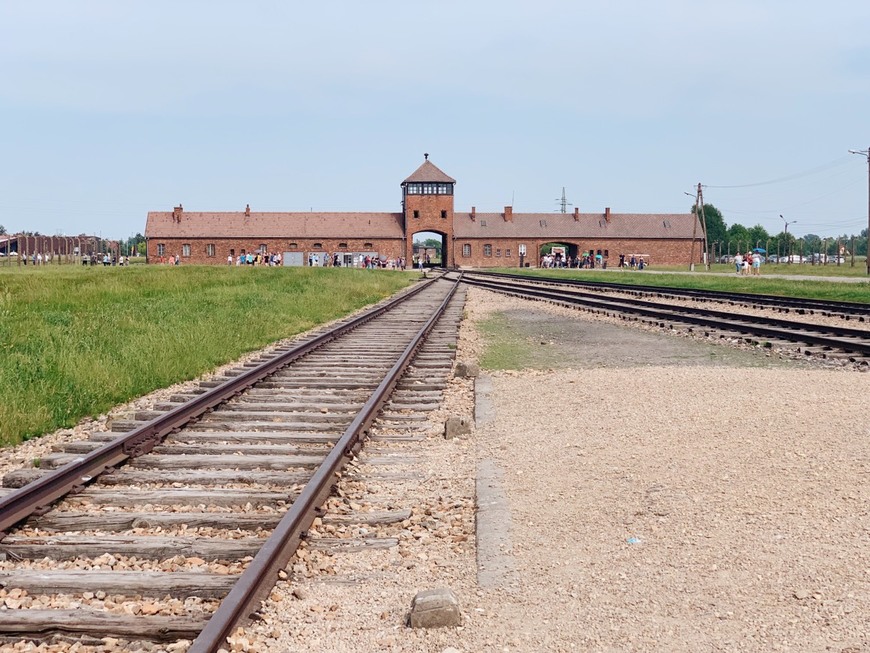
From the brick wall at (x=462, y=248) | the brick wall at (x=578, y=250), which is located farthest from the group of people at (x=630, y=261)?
the brick wall at (x=462, y=248)

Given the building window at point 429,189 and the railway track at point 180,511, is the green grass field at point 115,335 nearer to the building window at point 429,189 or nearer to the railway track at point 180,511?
the railway track at point 180,511

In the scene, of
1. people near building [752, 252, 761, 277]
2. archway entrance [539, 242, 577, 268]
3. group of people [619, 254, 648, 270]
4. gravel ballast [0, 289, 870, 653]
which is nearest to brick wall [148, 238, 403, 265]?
archway entrance [539, 242, 577, 268]

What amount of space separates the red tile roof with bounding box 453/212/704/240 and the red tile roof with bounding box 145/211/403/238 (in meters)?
9.05

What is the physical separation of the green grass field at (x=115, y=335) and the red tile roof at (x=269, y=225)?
6400cm

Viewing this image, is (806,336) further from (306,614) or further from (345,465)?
(306,614)

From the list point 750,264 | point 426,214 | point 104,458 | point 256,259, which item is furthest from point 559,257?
point 104,458

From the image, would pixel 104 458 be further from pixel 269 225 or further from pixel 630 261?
pixel 630 261

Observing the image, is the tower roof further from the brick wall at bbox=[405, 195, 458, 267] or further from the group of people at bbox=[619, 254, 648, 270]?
the group of people at bbox=[619, 254, 648, 270]

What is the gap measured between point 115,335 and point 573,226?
8606 cm

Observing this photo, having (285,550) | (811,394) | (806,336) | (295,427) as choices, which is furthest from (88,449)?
(806,336)

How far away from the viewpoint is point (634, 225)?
9781 centimetres

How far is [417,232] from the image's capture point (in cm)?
9238

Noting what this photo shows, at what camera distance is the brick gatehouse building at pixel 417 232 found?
91125 mm

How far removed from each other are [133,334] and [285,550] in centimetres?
1040
